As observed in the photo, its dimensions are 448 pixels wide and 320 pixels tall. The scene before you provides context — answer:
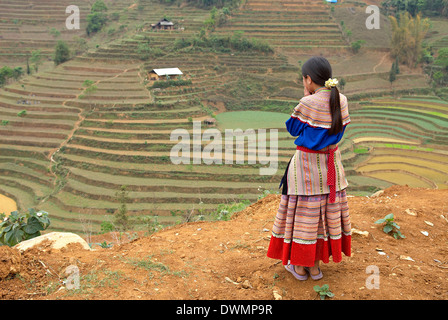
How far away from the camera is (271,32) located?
36125mm

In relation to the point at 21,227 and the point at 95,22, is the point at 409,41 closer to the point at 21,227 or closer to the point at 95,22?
the point at 95,22

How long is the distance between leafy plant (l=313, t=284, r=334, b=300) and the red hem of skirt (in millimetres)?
164

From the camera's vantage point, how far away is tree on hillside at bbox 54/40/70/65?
29.2 m

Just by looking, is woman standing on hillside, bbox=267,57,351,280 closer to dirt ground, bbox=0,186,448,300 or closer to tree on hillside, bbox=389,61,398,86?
dirt ground, bbox=0,186,448,300

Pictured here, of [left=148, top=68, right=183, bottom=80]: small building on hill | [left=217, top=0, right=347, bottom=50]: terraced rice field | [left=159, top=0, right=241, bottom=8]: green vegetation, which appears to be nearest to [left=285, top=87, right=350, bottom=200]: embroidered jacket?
[left=148, top=68, right=183, bottom=80]: small building on hill

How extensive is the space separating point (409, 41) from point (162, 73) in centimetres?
2066

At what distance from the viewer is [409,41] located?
109 feet

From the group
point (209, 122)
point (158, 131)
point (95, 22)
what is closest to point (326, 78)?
point (158, 131)

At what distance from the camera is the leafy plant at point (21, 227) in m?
4.04

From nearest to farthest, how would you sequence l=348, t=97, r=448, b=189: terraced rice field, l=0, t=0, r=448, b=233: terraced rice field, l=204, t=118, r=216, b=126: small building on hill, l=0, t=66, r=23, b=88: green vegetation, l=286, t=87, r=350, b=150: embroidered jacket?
1. l=286, t=87, r=350, b=150: embroidered jacket
2. l=0, t=0, r=448, b=233: terraced rice field
3. l=348, t=97, r=448, b=189: terraced rice field
4. l=204, t=118, r=216, b=126: small building on hill
5. l=0, t=66, r=23, b=88: green vegetation

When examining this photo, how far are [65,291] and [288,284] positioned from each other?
163 centimetres

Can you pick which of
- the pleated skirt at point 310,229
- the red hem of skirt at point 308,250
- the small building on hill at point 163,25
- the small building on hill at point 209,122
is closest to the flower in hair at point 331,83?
the pleated skirt at point 310,229

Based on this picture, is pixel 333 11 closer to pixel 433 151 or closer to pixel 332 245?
pixel 433 151

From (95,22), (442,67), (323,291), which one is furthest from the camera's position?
(95,22)
